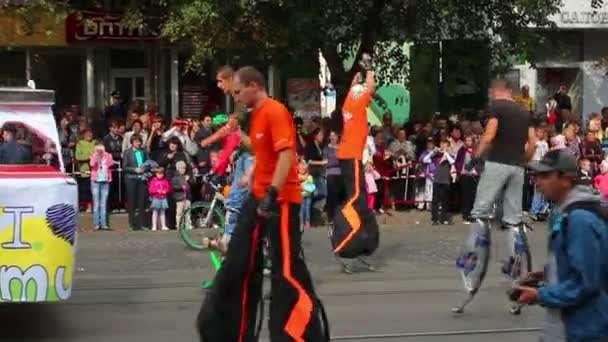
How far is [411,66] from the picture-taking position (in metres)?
22.1

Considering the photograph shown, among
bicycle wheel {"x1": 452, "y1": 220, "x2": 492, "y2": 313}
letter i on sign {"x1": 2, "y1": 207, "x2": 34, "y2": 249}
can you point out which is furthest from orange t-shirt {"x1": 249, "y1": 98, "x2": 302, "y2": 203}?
bicycle wheel {"x1": 452, "y1": 220, "x2": 492, "y2": 313}

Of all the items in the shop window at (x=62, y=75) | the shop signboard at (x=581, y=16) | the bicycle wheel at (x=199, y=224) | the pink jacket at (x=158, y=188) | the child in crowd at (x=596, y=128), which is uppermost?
the shop signboard at (x=581, y=16)

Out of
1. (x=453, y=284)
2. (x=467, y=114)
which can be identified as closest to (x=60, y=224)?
(x=453, y=284)

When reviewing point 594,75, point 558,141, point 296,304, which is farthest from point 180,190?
point 594,75

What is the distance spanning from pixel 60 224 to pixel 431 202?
418 inches

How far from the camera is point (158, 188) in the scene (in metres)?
16.7

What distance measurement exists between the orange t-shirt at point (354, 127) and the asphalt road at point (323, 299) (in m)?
1.31

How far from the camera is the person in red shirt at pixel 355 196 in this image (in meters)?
11.9

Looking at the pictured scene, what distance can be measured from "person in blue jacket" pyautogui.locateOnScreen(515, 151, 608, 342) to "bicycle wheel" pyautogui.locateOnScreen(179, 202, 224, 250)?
917 centimetres

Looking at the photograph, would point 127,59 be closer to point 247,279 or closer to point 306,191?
point 306,191

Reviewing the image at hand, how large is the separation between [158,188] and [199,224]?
220 centimetres

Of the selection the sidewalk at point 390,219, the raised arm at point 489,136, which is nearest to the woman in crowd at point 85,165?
the sidewalk at point 390,219

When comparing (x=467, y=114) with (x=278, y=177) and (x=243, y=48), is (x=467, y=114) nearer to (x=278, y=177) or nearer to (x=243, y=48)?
(x=243, y=48)

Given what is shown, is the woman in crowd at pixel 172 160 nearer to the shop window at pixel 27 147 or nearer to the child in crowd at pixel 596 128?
the shop window at pixel 27 147
